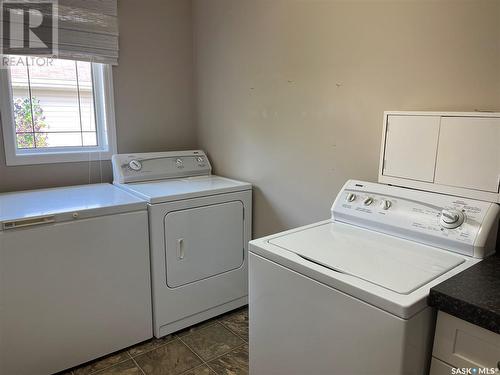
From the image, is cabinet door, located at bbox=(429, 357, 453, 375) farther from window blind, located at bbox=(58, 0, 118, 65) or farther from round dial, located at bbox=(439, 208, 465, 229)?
window blind, located at bbox=(58, 0, 118, 65)

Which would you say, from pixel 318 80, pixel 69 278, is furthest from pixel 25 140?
pixel 318 80

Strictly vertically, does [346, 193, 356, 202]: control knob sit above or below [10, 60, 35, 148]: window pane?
below

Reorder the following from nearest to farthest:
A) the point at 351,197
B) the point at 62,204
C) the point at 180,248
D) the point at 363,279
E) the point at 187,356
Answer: the point at 363,279
the point at 351,197
the point at 62,204
the point at 187,356
the point at 180,248

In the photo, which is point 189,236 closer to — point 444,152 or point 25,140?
point 25,140

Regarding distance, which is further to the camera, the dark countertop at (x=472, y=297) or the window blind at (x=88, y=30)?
the window blind at (x=88, y=30)

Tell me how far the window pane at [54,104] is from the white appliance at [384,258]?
1.74m

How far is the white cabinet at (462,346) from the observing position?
3.10ft

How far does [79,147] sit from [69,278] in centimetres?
103

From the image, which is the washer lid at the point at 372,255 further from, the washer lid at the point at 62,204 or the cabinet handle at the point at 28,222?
the cabinet handle at the point at 28,222

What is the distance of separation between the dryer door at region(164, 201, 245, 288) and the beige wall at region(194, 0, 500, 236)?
0.20m

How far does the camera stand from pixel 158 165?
2.62 meters

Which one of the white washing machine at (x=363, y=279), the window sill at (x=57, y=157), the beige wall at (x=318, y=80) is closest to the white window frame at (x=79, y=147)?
the window sill at (x=57, y=157)

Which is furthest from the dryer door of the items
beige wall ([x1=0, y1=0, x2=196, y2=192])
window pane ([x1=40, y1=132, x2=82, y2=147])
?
window pane ([x1=40, y1=132, x2=82, y2=147])

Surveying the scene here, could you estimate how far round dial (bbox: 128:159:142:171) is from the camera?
2.50 meters
